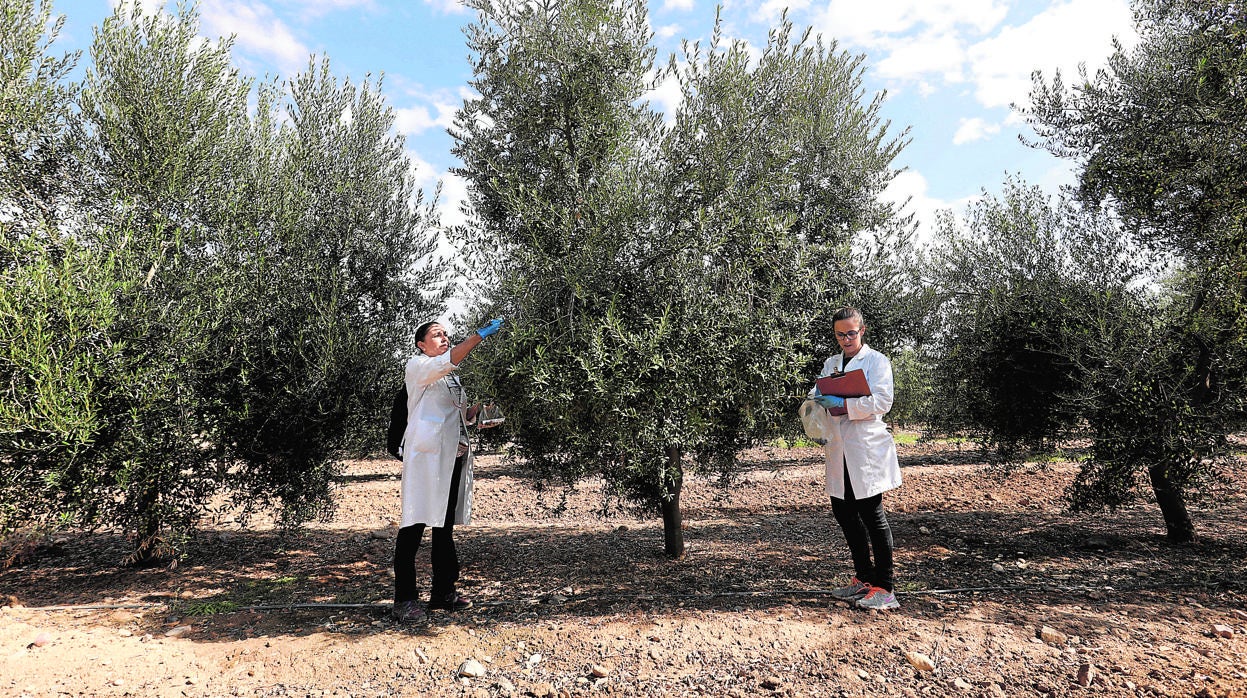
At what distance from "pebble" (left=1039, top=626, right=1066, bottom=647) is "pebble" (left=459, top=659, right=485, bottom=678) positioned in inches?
151

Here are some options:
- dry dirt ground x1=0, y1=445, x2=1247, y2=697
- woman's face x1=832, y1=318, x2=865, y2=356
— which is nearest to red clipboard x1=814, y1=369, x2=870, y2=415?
woman's face x1=832, y1=318, x2=865, y2=356

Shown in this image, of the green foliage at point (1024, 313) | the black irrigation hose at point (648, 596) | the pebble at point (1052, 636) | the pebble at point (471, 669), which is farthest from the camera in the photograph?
the green foliage at point (1024, 313)

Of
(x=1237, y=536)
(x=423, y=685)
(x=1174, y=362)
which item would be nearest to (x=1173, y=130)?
(x=1174, y=362)

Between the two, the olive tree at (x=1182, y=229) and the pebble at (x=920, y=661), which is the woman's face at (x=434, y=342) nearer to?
the pebble at (x=920, y=661)

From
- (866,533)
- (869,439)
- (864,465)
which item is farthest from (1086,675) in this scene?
(869,439)

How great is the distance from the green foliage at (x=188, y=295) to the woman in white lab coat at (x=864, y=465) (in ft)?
17.1

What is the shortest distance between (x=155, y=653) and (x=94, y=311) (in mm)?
2906

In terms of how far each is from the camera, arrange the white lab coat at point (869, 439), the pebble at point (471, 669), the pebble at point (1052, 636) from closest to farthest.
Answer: the pebble at point (471, 669), the pebble at point (1052, 636), the white lab coat at point (869, 439)

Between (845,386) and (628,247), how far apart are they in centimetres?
225

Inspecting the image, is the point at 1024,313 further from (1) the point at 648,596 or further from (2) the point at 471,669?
(2) the point at 471,669

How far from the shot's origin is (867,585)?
5449 millimetres

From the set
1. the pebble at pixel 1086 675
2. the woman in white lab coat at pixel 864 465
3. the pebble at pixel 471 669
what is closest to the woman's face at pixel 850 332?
the woman in white lab coat at pixel 864 465

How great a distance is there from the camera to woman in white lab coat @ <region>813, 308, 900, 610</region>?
5.14m

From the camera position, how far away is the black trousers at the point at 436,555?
544 centimetres
